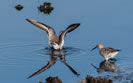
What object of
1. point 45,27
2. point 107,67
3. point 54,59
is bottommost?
point 107,67

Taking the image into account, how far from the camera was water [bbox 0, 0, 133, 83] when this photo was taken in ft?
42.3

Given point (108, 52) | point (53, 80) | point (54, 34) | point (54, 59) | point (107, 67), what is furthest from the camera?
point (54, 34)

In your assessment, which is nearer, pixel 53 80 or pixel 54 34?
pixel 53 80

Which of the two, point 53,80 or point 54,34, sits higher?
point 54,34

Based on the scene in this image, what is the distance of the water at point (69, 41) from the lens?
12.9 meters

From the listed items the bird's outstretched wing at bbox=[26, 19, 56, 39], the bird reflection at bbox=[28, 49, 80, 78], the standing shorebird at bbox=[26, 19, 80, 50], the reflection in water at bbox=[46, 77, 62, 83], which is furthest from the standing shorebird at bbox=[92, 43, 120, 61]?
the reflection in water at bbox=[46, 77, 62, 83]

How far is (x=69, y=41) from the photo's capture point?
16.0 meters

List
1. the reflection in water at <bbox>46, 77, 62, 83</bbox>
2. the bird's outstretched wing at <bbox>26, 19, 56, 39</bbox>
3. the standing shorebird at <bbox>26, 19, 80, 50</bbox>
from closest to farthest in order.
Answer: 1. the reflection in water at <bbox>46, 77, 62, 83</bbox>
2. the standing shorebird at <bbox>26, 19, 80, 50</bbox>
3. the bird's outstretched wing at <bbox>26, 19, 56, 39</bbox>

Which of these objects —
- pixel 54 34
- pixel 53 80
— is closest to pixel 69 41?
pixel 54 34

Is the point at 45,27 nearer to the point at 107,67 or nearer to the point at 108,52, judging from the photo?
the point at 108,52

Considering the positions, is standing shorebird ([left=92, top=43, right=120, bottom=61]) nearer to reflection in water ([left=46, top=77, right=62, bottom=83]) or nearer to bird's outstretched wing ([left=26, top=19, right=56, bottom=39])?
bird's outstretched wing ([left=26, top=19, right=56, bottom=39])

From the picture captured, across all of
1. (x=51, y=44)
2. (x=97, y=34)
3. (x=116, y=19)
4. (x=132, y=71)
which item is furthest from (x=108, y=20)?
(x=132, y=71)

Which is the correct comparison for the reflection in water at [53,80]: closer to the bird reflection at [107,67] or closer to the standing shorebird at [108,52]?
the bird reflection at [107,67]

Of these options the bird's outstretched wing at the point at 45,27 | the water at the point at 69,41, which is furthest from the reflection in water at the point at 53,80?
the bird's outstretched wing at the point at 45,27
